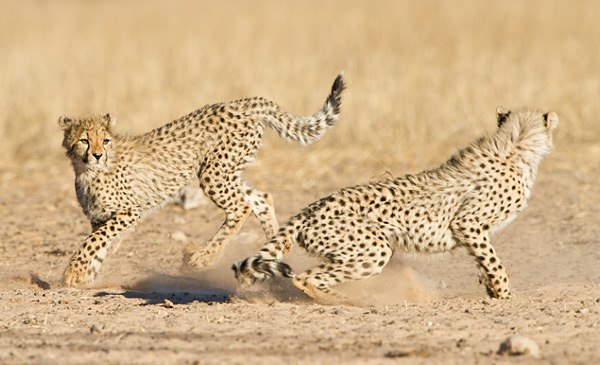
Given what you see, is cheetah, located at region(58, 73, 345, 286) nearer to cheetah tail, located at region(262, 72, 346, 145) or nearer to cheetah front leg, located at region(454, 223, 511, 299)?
cheetah tail, located at region(262, 72, 346, 145)

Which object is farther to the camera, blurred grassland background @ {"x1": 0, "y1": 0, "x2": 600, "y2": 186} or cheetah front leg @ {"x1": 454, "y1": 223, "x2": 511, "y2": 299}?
blurred grassland background @ {"x1": 0, "y1": 0, "x2": 600, "y2": 186}

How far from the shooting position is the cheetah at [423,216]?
15.2ft

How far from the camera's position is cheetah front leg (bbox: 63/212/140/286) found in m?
5.57

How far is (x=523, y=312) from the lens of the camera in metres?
4.38

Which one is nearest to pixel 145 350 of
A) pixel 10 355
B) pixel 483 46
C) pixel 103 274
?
pixel 10 355

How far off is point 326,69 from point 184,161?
627cm

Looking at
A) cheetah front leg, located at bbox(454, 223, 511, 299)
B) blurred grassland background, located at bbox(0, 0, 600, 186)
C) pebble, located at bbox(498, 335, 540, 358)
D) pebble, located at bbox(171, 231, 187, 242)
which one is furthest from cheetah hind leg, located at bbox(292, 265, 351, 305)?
blurred grassland background, located at bbox(0, 0, 600, 186)

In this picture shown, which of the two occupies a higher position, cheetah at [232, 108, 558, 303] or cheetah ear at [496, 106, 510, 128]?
cheetah ear at [496, 106, 510, 128]

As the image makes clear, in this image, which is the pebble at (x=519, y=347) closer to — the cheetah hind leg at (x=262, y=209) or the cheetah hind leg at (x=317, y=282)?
the cheetah hind leg at (x=317, y=282)

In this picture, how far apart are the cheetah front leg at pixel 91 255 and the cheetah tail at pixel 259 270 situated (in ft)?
4.79

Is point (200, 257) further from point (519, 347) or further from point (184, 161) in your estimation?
point (519, 347)

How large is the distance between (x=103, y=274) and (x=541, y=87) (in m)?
7.14

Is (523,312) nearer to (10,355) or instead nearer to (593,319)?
(593,319)

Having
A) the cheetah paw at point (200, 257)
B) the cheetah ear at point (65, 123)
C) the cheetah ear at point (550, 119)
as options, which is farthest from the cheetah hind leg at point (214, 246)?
the cheetah ear at point (550, 119)
